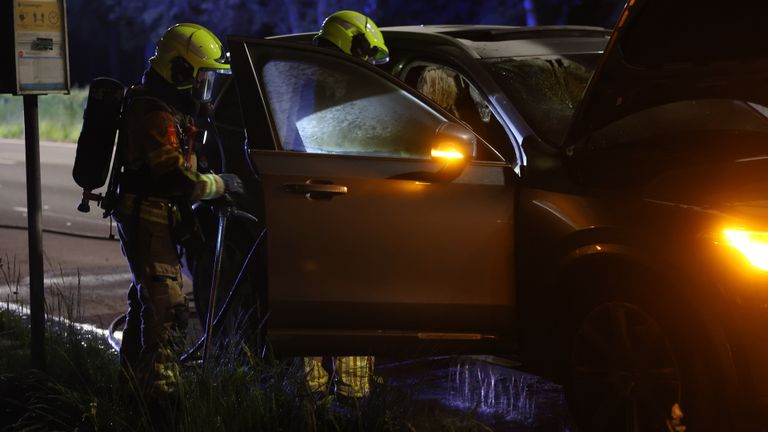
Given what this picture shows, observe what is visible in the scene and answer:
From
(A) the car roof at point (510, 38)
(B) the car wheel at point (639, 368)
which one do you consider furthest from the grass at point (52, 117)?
(B) the car wheel at point (639, 368)

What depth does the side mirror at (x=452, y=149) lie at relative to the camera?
5.38 m

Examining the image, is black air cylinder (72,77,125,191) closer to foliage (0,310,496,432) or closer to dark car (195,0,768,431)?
dark car (195,0,768,431)

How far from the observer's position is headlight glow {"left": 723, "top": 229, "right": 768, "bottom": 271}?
A: 4551 mm

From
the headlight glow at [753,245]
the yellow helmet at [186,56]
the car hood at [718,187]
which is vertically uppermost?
the yellow helmet at [186,56]

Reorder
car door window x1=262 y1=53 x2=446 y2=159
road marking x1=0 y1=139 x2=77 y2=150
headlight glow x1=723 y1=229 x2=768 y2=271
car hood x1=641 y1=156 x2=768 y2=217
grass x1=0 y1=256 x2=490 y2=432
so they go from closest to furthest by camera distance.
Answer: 1. headlight glow x1=723 y1=229 x2=768 y2=271
2. car hood x1=641 y1=156 x2=768 y2=217
3. grass x1=0 y1=256 x2=490 y2=432
4. car door window x1=262 y1=53 x2=446 y2=159
5. road marking x1=0 y1=139 x2=77 y2=150

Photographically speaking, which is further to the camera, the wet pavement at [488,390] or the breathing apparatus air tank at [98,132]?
the wet pavement at [488,390]

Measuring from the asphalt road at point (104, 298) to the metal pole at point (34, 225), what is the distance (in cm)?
33

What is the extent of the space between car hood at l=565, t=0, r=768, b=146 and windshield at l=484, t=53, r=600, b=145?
27 cm

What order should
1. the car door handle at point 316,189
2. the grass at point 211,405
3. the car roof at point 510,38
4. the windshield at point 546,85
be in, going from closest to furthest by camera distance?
the grass at point 211,405 → the car door handle at point 316,189 → the windshield at point 546,85 → the car roof at point 510,38

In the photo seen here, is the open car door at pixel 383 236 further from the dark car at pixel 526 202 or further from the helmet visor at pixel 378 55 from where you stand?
the helmet visor at pixel 378 55

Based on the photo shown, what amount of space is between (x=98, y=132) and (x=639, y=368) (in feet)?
7.56

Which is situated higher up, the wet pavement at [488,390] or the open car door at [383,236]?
the open car door at [383,236]

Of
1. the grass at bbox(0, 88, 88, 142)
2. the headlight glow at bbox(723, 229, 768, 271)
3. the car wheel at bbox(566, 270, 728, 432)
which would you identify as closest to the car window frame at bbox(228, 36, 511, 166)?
the car wheel at bbox(566, 270, 728, 432)

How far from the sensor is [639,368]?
502 centimetres
